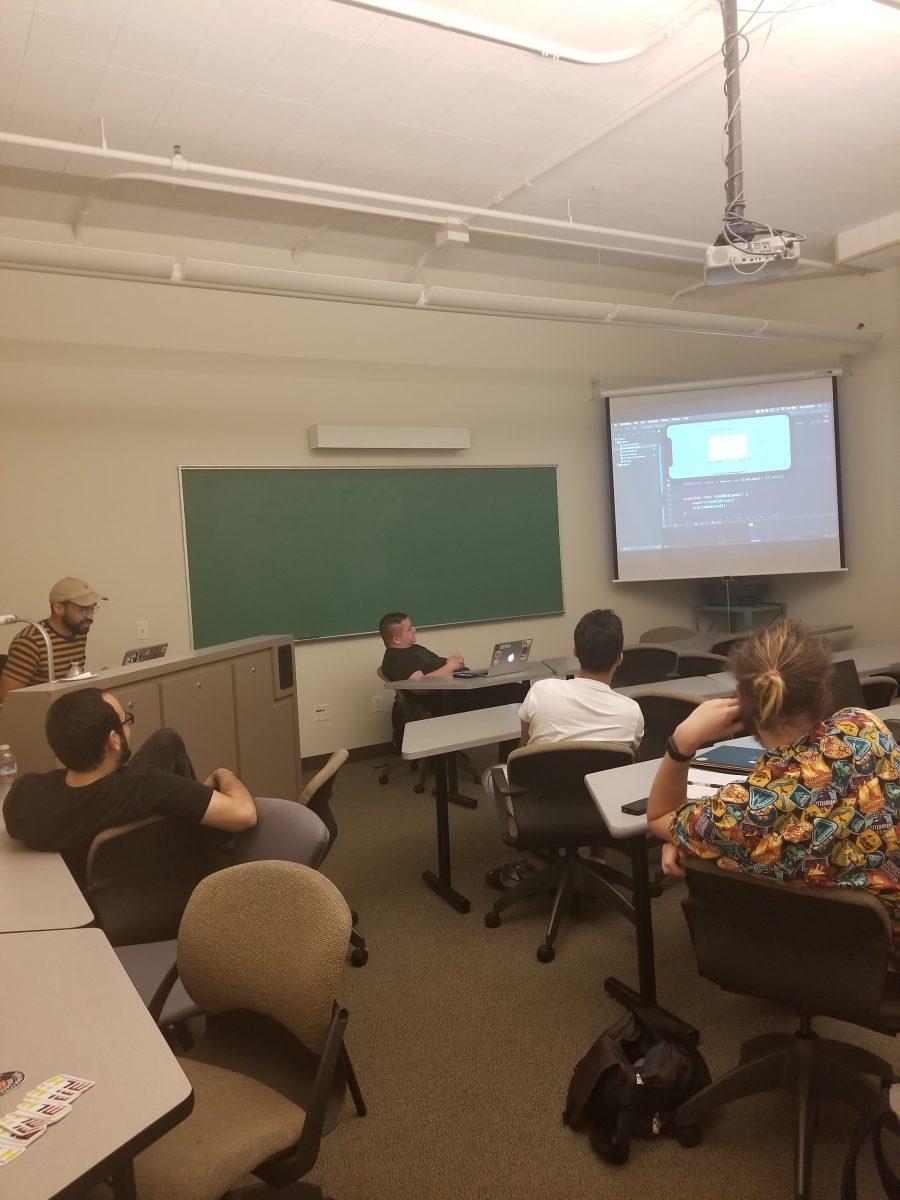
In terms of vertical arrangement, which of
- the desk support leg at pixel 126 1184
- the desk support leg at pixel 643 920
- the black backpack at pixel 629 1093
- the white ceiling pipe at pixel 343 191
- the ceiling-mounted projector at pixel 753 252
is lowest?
the black backpack at pixel 629 1093

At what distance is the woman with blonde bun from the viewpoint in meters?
1.78

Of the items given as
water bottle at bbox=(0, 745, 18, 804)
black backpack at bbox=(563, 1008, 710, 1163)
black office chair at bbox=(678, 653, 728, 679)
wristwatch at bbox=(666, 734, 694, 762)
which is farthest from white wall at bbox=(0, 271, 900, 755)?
wristwatch at bbox=(666, 734, 694, 762)

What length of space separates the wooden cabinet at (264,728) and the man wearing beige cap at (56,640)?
804mm

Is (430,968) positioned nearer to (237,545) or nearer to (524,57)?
(237,545)

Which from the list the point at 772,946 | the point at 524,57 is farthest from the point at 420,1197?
the point at 524,57

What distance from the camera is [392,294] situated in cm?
487

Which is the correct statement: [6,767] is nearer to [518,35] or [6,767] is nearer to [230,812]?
[230,812]

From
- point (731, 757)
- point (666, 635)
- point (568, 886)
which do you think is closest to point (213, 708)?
point (568, 886)

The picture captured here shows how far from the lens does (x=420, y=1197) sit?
6.58 feet

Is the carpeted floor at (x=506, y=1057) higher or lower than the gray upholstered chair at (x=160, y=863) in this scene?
lower

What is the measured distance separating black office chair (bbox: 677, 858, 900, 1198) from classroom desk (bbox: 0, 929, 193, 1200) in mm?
1202

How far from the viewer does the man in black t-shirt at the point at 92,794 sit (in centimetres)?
231

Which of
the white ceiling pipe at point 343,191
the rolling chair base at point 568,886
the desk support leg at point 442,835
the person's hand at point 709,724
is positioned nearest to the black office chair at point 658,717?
the rolling chair base at point 568,886

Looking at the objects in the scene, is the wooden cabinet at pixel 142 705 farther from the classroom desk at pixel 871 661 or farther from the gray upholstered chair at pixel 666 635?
the gray upholstered chair at pixel 666 635
